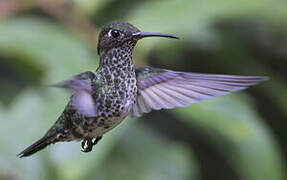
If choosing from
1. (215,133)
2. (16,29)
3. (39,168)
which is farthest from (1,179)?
(215,133)

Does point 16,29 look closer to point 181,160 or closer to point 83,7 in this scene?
point 83,7

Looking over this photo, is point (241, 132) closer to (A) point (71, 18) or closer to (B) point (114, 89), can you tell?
(A) point (71, 18)

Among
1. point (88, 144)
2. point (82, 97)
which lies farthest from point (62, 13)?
point (82, 97)

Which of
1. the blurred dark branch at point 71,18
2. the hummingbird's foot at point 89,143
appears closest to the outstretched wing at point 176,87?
the hummingbird's foot at point 89,143

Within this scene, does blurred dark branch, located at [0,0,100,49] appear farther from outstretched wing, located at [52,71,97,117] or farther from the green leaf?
outstretched wing, located at [52,71,97,117]

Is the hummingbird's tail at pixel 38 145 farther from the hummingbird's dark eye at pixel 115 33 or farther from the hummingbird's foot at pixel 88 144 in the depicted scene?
the hummingbird's dark eye at pixel 115 33

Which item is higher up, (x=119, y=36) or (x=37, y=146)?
(x=119, y=36)
